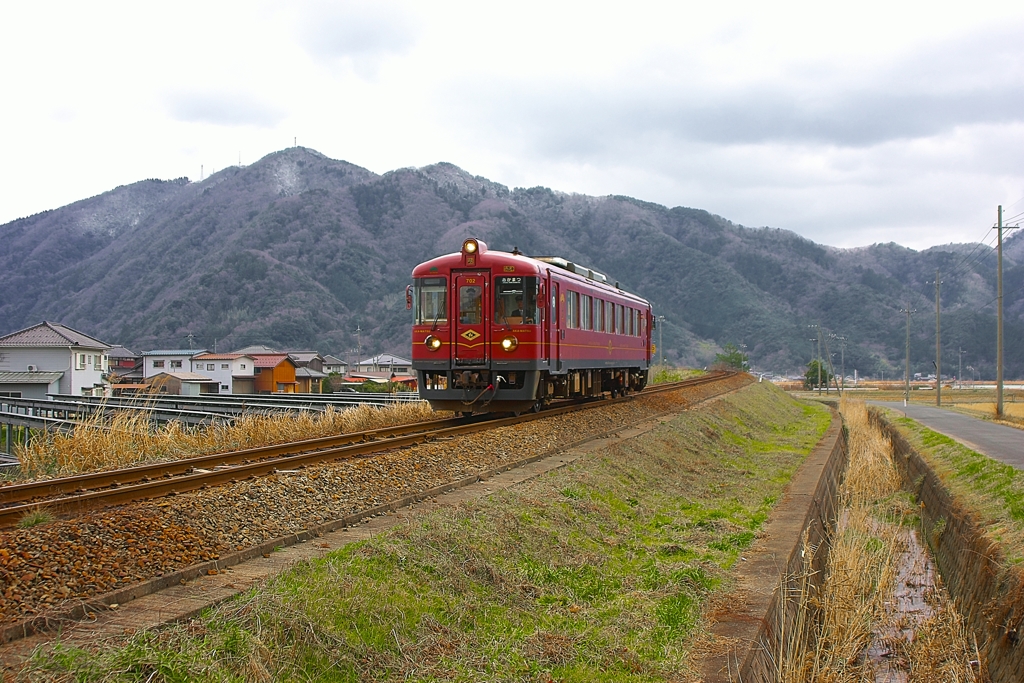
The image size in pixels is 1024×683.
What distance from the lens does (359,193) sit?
158 metres

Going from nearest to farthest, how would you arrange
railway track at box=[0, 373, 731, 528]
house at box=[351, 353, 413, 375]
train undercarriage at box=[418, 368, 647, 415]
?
railway track at box=[0, 373, 731, 528] < train undercarriage at box=[418, 368, 647, 415] < house at box=[351, 353, 413, 375]

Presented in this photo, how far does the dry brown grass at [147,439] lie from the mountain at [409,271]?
315ft

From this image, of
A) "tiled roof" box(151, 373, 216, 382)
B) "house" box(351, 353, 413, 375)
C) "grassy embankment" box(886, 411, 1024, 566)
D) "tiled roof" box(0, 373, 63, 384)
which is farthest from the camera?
"house" box(351, 353, 413, 375)

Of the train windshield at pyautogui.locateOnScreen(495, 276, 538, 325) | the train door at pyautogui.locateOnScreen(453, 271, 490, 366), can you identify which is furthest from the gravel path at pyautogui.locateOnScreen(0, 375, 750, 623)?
the train windshield at pyautogui.locateOnScreen(495, 276, 538, 325)

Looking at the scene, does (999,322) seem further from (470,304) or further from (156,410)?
(156,410)

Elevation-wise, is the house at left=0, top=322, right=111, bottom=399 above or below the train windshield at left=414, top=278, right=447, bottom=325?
below

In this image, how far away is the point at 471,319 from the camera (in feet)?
53.9

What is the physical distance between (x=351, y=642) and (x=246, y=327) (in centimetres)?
10865

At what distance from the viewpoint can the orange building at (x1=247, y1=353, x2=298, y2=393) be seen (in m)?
62.2

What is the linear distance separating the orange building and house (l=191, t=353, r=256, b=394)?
17.7 inches

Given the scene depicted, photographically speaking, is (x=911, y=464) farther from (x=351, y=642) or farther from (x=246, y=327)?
(x=246, y=327)


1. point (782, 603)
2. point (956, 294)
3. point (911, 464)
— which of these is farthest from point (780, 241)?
point (782, 603)

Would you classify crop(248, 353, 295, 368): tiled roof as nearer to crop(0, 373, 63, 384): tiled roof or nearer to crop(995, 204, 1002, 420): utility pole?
crop(0, 373, 63, 384): tiled roof

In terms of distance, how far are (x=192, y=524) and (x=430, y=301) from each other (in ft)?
34.3
